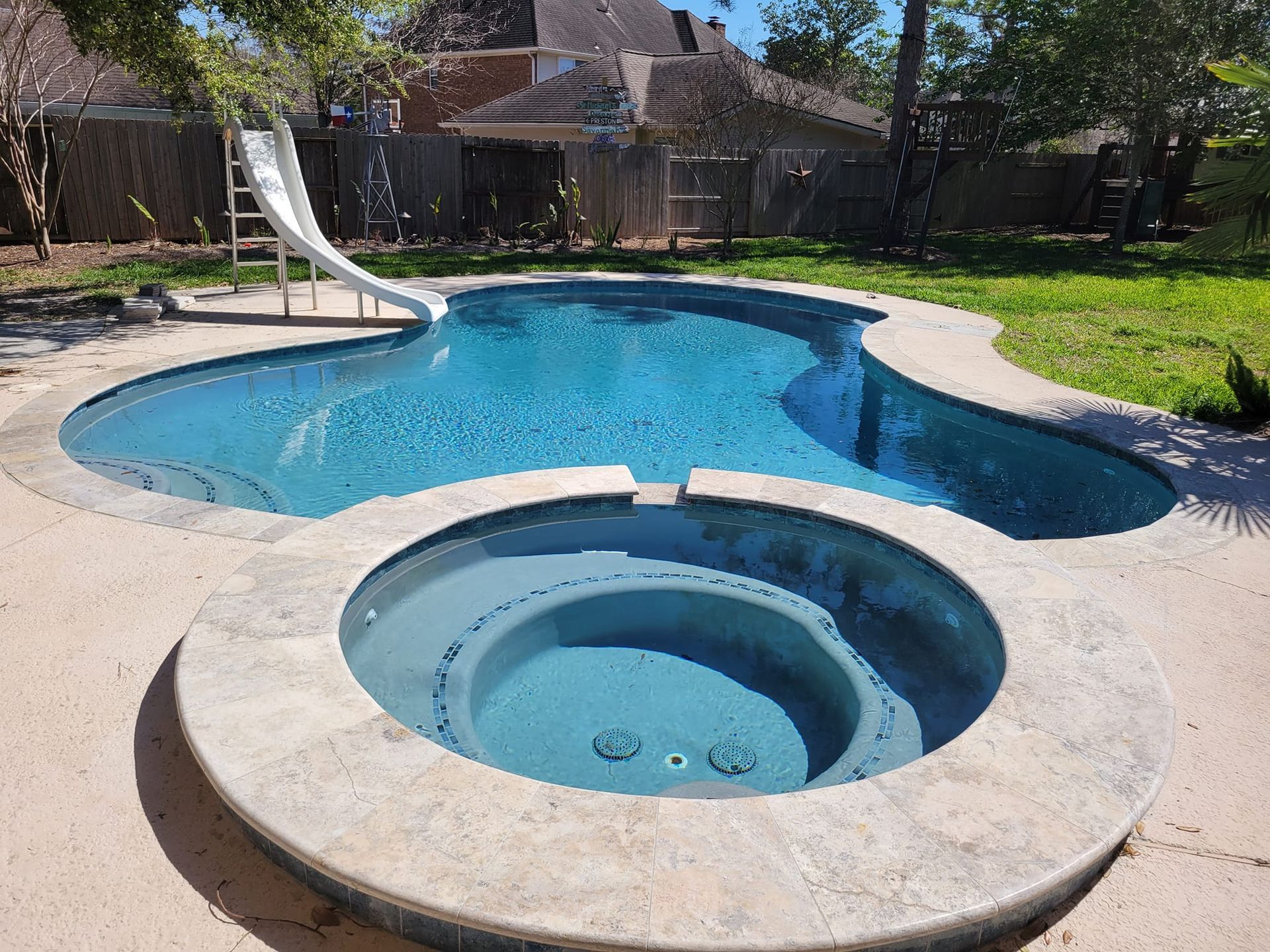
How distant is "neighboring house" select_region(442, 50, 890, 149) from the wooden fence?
3764mm

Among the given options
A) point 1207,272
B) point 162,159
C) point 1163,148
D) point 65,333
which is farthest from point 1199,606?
point 1163,148

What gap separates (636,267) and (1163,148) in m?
12.3

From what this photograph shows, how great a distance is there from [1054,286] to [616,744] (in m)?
12.1

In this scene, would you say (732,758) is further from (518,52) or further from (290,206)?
(518,52)

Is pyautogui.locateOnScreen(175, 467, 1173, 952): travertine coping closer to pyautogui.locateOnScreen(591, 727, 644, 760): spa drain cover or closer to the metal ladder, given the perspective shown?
pyautogui.locateOnScreen(591, 727, 644, 760): spa drain cover

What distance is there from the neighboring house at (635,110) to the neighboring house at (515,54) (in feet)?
7.18

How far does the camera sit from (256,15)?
29.5 ft

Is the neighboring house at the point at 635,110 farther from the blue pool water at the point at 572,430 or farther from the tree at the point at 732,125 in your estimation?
the blue pool water at the point at 572,430

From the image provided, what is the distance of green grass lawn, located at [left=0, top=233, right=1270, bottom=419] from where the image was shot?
8422mm

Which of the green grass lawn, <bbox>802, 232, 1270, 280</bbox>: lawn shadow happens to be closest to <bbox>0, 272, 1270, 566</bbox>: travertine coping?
the green grass lawn

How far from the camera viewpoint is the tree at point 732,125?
15.6 metres

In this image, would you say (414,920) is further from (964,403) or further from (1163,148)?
(1163,148)

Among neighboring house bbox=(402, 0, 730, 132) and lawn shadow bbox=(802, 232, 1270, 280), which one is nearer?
lawn shadow bbox=(802, 232, 1270, 280)

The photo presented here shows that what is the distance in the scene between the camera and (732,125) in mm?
16531
